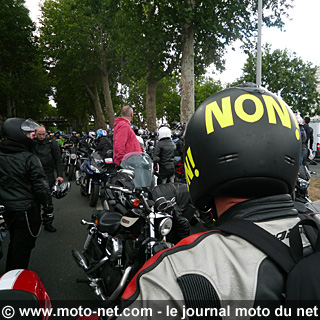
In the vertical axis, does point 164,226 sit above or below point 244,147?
below

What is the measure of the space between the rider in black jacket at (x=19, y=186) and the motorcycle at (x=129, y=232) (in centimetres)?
73

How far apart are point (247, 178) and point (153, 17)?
49.0 feet

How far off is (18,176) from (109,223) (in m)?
1.08

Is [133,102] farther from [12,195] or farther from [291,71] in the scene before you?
[12,195]

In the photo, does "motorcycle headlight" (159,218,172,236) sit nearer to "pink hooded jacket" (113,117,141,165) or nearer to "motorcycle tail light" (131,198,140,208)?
"motorcycle tail light" (131,198,140,208)

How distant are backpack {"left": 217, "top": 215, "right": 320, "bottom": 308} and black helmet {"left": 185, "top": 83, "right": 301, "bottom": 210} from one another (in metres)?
0.22

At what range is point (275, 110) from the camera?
112cm

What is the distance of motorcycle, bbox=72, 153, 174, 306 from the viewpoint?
7.98ft

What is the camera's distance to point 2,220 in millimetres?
2748

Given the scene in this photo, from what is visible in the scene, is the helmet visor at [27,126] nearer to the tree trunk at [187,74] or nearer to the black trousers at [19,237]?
the black trousers at [19,237]

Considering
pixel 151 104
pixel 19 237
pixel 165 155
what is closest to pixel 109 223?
pixel 19 237

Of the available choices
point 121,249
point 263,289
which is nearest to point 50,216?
point 121,249

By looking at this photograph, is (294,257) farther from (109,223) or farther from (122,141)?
(122,141)

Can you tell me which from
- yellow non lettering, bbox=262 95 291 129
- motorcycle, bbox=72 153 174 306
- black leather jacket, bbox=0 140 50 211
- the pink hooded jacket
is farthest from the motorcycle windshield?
the pink hooded jacket
